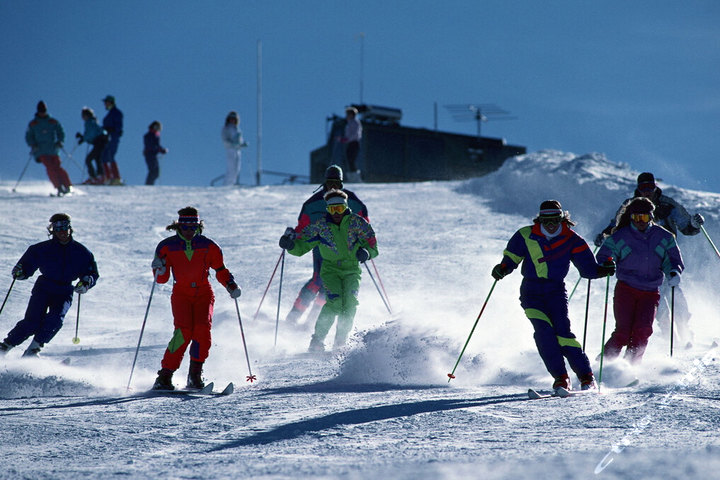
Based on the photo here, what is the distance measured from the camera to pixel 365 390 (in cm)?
643

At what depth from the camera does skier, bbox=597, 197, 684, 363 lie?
7.21m

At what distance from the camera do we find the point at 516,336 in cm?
856

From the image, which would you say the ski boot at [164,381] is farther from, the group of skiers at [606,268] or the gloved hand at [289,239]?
the group of skiers at [606,268]

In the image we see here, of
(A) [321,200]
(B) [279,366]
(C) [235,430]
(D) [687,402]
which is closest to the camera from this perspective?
(C) [235,430]

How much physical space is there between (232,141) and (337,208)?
1150 cm

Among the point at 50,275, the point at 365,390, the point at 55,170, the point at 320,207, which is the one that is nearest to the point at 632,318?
the point at 365,390

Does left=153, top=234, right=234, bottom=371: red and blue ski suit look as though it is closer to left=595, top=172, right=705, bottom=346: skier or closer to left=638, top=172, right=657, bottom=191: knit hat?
left=595, top=172, right=705, bottom=346: skier

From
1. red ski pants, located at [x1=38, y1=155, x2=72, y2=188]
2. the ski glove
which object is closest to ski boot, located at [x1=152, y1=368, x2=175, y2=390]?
the ski glove

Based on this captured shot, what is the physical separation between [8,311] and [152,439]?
21.9 ft

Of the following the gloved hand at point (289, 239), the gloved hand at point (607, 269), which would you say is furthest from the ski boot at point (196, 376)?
the gloved hand at point (607, 269)

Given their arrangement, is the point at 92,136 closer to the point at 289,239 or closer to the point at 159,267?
the point at 289,239

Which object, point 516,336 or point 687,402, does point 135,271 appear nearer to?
point 516,336

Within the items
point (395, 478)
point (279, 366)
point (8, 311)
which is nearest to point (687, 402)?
point (395, 478)

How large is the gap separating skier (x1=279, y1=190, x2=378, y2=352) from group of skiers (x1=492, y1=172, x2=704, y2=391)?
6.89 ft
